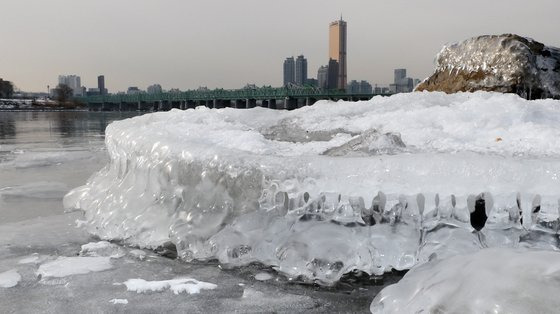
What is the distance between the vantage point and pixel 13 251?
3.77 m

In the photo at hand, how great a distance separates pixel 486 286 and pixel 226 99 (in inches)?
2965

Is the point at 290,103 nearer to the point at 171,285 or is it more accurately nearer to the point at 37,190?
the point at 37,190

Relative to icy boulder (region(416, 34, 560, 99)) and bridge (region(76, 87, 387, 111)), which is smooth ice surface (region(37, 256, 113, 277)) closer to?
icy boulder (region(416, 34, 560, 99))

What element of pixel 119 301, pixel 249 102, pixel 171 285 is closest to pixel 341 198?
pixel 171 285

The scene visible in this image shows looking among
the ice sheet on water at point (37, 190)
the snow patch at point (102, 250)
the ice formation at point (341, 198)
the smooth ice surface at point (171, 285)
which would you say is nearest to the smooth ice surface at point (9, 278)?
the snow patch at point (102, 250)

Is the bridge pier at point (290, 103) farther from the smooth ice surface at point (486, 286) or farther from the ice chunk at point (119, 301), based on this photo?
the smooth ice surface at point (486, 286)

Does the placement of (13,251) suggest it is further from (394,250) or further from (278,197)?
(394,250)

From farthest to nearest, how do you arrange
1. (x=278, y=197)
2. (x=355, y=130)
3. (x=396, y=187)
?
(x=355, y=130), (x=278, y=197), (x=396, y=187)

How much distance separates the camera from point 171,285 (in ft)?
9.71

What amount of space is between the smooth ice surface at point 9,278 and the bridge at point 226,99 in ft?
188

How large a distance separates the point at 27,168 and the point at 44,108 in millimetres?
100702

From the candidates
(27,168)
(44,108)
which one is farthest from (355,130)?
(44,108)

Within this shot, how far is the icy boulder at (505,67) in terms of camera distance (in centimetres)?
890

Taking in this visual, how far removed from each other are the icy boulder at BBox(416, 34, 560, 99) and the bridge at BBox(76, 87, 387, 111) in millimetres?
49144
